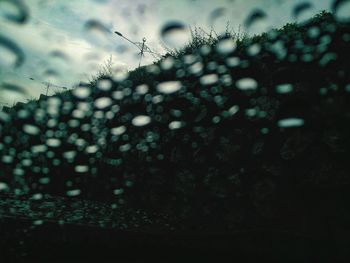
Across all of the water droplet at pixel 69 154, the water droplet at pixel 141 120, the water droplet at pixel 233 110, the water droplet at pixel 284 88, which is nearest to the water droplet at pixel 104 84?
the water droplet at pixel 141 120

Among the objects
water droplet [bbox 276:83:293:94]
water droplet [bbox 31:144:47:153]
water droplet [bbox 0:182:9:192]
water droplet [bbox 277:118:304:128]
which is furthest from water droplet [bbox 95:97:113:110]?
water droplet [bbox 277:118:304:128]

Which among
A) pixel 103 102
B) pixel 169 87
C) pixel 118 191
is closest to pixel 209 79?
pixel 169 87

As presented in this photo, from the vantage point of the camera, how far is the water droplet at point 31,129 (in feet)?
30.4

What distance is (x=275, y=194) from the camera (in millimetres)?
3340

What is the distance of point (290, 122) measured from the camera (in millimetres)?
3445

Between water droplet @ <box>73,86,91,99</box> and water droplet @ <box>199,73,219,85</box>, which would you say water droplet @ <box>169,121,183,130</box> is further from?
water droplet @ <box>73,86,91,99</box>

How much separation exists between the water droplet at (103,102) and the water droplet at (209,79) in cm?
282

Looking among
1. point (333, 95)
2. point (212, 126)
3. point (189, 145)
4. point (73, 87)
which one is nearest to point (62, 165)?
point (73, 87)

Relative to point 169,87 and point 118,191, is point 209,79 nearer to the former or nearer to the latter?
point 169,87

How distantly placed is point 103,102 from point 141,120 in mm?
1728

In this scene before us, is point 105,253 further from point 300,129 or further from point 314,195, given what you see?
point 300,129

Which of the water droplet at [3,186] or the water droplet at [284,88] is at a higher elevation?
the water droplet at [284,88]

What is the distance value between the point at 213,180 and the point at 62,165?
16.1 ft

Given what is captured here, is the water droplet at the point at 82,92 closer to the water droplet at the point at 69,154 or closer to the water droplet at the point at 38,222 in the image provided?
the water droplet at the point at 69,154
